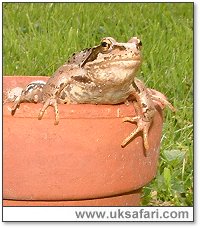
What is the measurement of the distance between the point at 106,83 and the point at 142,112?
186 millimetres

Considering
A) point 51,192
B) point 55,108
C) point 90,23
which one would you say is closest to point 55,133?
point 55,108

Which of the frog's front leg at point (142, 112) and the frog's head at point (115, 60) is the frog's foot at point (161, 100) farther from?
the frog's head at point (115, 60)

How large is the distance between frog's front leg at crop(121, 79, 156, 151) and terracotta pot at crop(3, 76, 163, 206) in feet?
0.06

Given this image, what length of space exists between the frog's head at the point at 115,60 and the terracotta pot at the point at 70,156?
0.40 feet

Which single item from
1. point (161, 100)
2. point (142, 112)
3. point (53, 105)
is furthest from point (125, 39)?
point (53, 105)

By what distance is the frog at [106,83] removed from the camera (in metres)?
2.19

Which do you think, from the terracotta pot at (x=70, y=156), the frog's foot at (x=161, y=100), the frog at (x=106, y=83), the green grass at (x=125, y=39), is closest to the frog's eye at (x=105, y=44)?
the frog at (x=106, y=83)

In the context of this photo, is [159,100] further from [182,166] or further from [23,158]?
[23,158]

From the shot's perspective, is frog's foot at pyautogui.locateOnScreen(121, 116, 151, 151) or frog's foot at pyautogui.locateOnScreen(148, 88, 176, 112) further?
frog's foot at pyautogui.locateOnScreen(148, 88, 176, 112)

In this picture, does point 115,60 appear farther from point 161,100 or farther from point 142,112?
point 161,100

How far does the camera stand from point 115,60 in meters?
2.21

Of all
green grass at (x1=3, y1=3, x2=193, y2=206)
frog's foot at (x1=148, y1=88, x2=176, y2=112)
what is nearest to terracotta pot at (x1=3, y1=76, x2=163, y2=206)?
frog's foot at (x1=148, y1=88, x2=176, y2=112)

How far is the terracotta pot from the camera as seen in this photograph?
2160 mm

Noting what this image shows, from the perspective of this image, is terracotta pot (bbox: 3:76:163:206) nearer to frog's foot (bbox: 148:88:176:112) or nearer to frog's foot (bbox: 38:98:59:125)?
frog's foot (bbox: 38:98:59:125)
